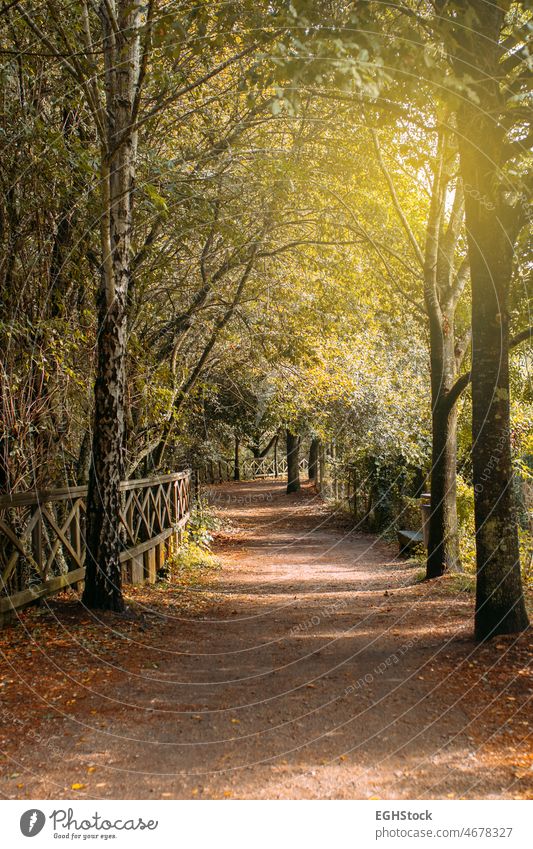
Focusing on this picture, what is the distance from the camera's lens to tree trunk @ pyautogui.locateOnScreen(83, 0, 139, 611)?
7.32 meters

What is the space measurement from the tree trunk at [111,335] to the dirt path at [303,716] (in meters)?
1.00

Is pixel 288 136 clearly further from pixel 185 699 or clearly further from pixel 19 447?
pixel 185 699

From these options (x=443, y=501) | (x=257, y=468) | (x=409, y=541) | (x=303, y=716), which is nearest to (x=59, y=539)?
(x=303, y=716)

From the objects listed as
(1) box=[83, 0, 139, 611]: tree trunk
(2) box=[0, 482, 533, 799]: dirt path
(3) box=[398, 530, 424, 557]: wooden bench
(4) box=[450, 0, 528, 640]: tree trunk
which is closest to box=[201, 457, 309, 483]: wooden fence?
(3) box=[398, 530, 424, 557]: wooden bench

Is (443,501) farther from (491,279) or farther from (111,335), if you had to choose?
(111,335)

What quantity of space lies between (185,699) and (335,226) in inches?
349

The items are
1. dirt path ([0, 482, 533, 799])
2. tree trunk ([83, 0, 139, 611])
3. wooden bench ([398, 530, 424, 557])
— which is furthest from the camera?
wooden bench ([398, 530, 424, 557])

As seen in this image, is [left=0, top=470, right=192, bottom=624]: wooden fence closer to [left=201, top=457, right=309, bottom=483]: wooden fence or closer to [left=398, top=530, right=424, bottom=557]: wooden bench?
[left=398, top=530, right=424, bottom=557]: wooden bench

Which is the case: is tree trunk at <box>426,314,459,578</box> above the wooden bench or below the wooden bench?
above

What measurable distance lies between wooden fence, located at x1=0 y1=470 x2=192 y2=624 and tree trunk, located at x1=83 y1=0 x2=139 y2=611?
1.97ft

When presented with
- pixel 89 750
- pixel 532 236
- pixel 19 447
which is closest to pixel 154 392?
pixel 19 447

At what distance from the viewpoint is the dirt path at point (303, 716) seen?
12.5 ft

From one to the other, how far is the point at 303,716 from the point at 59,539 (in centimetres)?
421

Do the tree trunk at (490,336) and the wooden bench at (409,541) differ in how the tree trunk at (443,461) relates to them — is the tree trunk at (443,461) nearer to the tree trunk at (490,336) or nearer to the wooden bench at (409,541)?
the wooden bench at (409,541)
